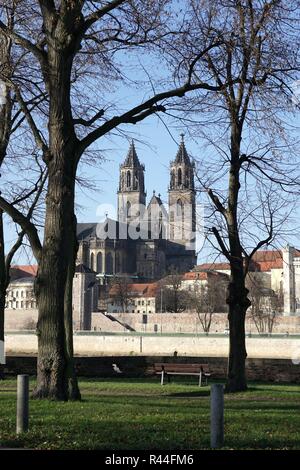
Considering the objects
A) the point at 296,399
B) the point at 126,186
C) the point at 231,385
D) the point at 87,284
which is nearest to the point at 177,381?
the point at 231,385

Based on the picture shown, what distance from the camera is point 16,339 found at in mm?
60250

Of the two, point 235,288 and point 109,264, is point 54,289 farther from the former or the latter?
point 109,264

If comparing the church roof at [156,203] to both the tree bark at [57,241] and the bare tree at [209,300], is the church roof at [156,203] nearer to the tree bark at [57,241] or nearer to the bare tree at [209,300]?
the bare tree at [209,300]

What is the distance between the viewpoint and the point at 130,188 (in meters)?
186

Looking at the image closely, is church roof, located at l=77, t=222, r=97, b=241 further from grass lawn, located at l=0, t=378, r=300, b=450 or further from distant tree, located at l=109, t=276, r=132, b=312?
grass lawn, located at l=0, t=378, r=300, b=450

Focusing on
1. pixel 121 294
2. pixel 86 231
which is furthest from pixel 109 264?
pixel 121 294

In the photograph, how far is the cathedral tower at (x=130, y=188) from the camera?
185 meters

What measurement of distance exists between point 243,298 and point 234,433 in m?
9.43

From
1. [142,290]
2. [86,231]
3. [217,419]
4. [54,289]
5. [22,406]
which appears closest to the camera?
[217,419]

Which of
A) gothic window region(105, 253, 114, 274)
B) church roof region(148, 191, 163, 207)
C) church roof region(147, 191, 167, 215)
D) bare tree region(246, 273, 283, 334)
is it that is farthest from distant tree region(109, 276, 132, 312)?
church roof region(148, 191, 163, 207)

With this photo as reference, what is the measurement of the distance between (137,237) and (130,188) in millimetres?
20629

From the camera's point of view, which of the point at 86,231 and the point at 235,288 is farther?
the point at 86,231
